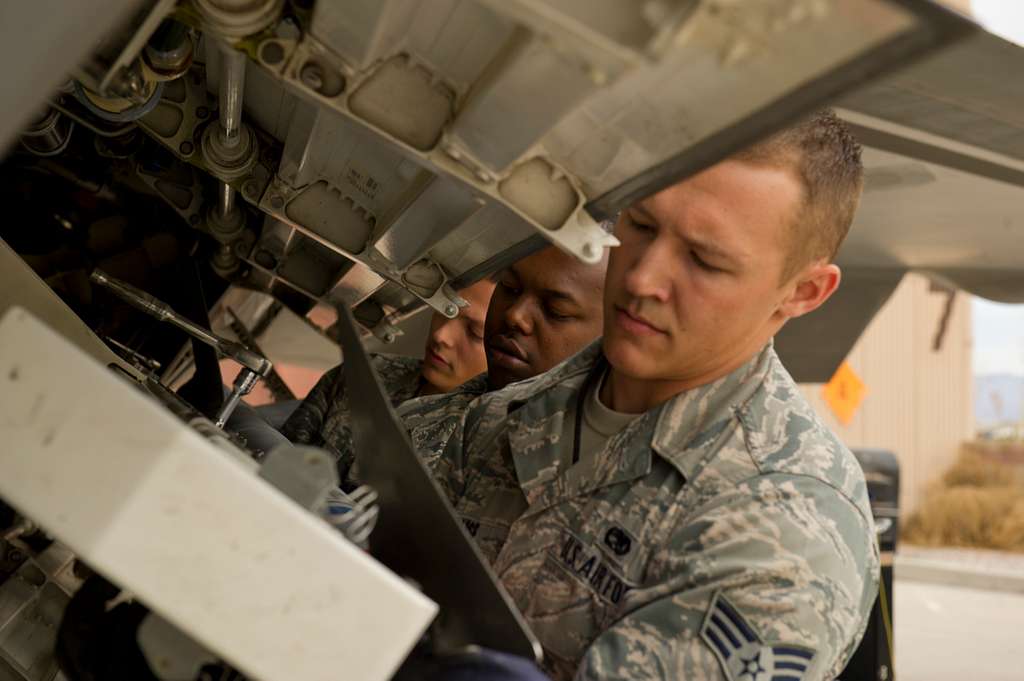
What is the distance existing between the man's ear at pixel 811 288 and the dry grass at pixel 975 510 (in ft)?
31.7

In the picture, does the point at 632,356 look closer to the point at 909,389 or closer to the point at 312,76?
the point at 312,76

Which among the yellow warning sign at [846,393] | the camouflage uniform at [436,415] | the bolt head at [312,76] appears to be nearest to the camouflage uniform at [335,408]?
the camouflage uniform at [436,415]

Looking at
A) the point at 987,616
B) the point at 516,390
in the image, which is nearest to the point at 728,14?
the point at 516,390

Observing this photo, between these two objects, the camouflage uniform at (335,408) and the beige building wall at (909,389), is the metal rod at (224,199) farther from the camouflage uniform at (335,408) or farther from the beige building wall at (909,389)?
the beige building wall at (909,389)

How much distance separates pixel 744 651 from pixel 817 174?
63cm

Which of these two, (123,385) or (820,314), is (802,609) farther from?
(820,314)

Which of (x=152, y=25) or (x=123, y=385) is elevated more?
(x=152, y=25)

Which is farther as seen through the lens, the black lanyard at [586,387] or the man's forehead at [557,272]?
the man's forehead at [557,272]

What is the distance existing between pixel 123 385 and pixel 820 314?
3.82 metres

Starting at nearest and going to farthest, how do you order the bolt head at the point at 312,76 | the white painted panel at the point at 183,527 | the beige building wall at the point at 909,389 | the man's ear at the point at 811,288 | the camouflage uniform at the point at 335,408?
the white painted panel at the point at 183,527
the bolt head at the point at 312,76
the man's ear at the point at 811,288
the camouflage uniform at the point at 335,408
the beige building wall at the point at 909,389

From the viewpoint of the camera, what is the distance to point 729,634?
4.31 feet

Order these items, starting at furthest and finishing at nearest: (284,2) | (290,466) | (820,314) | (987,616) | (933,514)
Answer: (933,514)
(987,616)
(820,314)
(284,2)
(290,466)

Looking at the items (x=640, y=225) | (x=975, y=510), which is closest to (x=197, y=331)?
(x=640, y=225)

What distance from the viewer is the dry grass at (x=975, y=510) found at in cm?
1043
